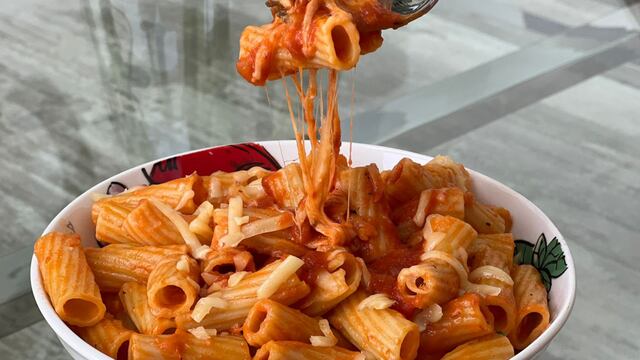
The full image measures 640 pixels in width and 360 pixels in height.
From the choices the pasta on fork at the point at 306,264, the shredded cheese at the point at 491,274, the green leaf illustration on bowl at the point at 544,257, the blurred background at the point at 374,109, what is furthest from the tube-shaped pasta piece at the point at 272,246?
the blurred background at the point at 374,109

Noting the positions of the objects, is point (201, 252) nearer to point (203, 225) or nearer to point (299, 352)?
point (203, 225)

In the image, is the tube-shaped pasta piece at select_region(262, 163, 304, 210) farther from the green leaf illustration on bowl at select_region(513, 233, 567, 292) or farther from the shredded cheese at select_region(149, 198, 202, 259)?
the green leaf illustration on bowl at select_region(513, 233, 567, 292)

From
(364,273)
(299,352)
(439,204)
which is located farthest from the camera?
(439,204)

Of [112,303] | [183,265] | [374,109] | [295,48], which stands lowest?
[374,109]

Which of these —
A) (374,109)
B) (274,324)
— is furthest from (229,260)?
(374,109)

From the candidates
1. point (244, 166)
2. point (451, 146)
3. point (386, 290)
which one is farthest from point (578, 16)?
point (386, 290)

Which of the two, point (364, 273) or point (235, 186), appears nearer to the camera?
point (364, 273)

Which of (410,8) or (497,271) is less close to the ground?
(410,8)
